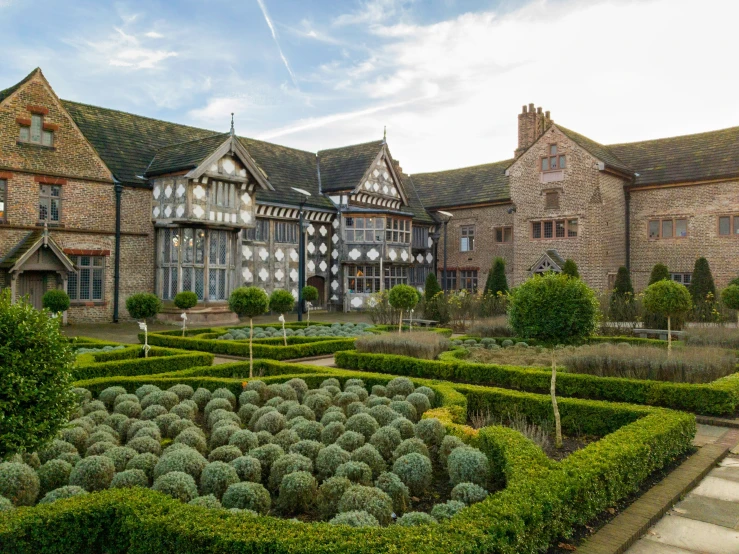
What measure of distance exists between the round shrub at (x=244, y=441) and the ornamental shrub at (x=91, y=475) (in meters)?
1.50

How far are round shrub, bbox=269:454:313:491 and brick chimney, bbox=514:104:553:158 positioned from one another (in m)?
32.7

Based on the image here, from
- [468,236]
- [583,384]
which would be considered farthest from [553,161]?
[583,384]

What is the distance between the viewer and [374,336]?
1586 cm

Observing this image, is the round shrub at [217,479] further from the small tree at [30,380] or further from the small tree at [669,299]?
the small tree at [669,299]

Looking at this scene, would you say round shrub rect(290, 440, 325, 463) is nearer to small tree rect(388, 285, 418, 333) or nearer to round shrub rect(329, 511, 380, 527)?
round shrub rect(329, 511, 380, 527)

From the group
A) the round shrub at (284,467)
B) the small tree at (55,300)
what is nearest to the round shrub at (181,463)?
the round shrub at (284,467)

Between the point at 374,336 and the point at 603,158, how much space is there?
65.9ft

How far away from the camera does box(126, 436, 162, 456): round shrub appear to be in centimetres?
701

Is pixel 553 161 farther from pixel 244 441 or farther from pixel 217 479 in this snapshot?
pixel 217 479

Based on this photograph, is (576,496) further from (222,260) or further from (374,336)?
(222,260)

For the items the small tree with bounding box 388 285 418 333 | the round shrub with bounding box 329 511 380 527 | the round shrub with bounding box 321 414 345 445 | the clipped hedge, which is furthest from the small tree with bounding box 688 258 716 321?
the round shrub with bounding box 329 511 380 527

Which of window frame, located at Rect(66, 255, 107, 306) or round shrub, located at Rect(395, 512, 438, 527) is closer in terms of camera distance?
round shrub, located at Rect(395, 512, 438, 527)

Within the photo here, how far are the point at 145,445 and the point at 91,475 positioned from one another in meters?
0.95

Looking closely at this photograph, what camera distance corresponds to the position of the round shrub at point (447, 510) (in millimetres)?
5398
